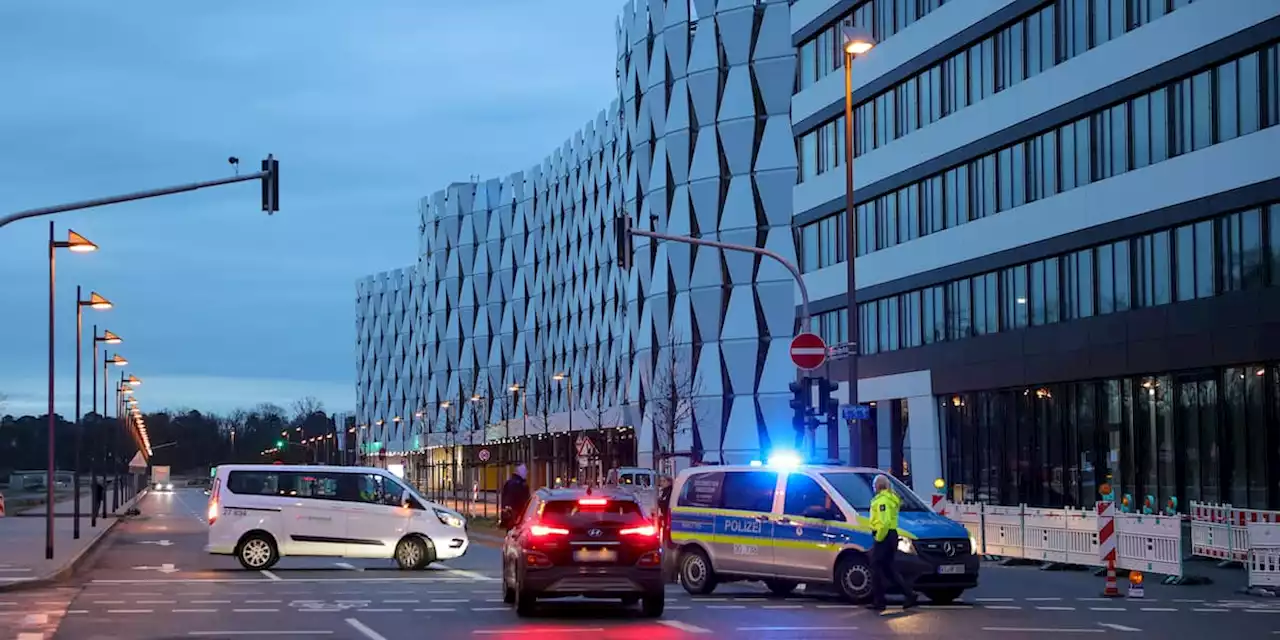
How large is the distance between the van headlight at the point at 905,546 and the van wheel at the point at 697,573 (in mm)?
3184

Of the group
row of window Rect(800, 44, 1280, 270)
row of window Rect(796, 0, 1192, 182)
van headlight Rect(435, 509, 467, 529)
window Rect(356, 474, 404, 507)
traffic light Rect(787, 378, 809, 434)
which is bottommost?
van headlight Rect(435, 509, 467, 529)

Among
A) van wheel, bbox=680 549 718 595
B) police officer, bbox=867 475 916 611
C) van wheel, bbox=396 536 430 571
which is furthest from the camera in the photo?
van wheel, bbox=396 536 430 571

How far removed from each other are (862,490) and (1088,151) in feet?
80.1

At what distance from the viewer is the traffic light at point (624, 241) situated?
32781 mm

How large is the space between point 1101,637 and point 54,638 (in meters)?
10.9

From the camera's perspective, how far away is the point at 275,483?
1265 inches

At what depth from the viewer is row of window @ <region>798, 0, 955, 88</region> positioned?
5616 cm

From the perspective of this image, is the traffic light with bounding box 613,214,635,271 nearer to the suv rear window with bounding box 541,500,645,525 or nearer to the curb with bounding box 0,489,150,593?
the curb with bounding box 0,489,150,593

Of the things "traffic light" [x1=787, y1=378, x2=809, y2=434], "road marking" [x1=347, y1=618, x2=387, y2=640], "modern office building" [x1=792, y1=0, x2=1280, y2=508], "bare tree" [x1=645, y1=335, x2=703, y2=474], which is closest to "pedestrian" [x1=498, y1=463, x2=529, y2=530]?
"traffic light" [x1=787, y1=378, x2=809, y2=434]

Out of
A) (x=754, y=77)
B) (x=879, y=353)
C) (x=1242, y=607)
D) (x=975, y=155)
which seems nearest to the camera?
(x=1242, y=607)

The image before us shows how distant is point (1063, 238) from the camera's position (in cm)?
4656

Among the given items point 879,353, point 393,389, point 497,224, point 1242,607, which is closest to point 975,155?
point 879,353

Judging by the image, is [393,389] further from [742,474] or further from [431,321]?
[742,474]

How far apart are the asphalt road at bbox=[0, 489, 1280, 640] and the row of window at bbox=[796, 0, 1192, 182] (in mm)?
18819
